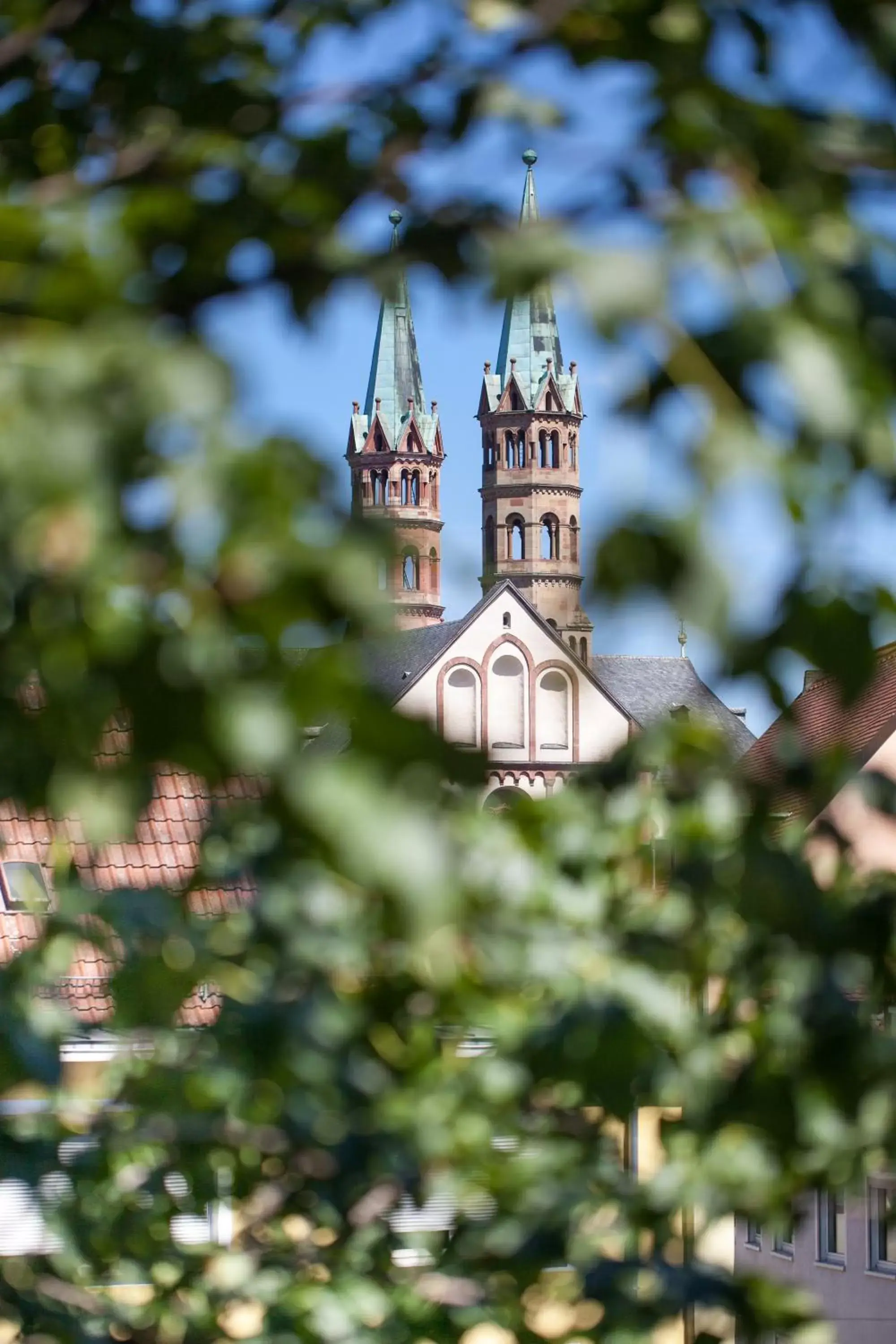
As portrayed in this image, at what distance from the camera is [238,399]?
2.35 feet

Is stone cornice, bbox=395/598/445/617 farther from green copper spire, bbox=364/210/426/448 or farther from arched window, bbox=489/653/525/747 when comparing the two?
arched window, bbox=489/653/525/747

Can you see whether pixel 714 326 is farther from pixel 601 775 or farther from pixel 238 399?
pixel 601 775

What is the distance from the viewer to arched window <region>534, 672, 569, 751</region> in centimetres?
5594

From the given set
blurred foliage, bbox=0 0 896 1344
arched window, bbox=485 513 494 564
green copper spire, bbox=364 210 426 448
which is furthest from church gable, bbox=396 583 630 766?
blurred foliage, bbox=0 0 896 1344

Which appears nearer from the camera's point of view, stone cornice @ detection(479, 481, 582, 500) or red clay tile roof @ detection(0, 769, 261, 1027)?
red clay tile roof @ detection(0, 769, 261, 1027)

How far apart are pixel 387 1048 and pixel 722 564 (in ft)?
4.50

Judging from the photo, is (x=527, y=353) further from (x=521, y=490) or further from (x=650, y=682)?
(x=650, y=682)

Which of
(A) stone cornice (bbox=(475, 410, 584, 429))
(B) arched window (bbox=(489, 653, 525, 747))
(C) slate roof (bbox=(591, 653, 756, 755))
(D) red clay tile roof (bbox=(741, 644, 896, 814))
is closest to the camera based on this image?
(D) red clay tile roof (bbox=(741, 644, 896, 814))

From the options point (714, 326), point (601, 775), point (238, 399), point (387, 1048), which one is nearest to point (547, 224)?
point (714, 326)

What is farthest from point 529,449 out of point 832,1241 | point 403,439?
point 832,1241

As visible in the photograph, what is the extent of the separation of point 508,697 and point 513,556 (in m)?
21.2

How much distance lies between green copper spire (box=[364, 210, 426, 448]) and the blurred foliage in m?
71.7

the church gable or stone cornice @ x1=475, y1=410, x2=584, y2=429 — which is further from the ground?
stone cornice @ x1=475, y1=410, x2=584, y2=429

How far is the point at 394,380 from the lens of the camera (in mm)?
76062
